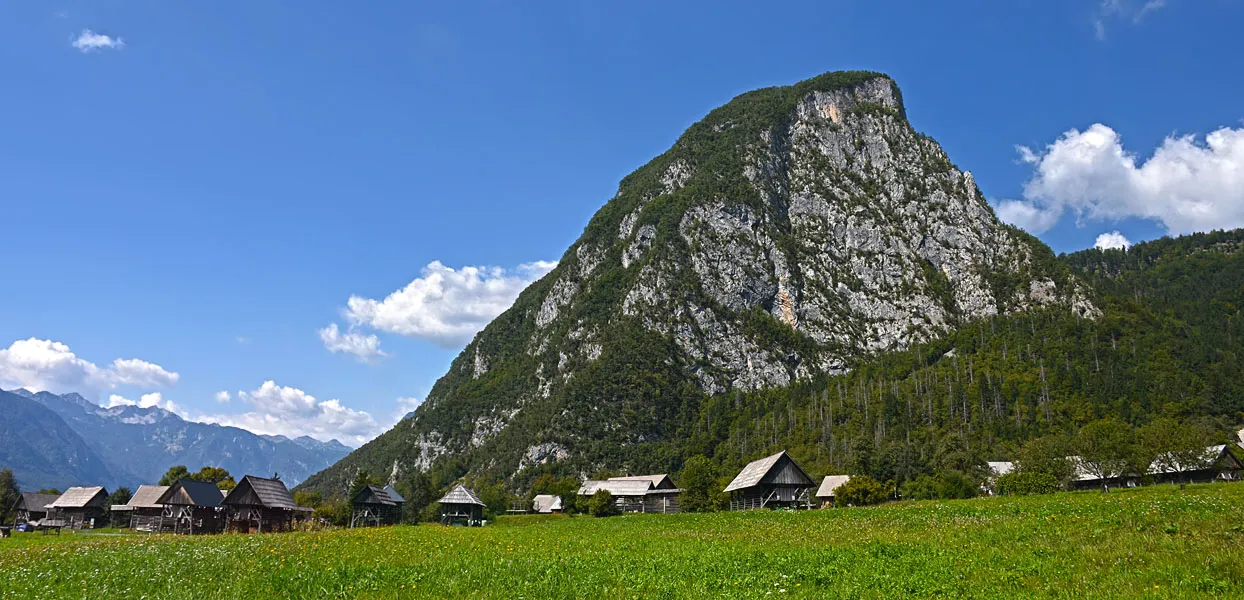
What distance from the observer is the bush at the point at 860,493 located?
65625 mm

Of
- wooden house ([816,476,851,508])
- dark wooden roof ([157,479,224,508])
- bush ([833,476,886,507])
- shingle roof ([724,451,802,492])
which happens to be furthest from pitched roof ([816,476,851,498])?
dark wooden roof ([157,479,224,508])

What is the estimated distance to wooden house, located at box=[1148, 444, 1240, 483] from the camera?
67.5m

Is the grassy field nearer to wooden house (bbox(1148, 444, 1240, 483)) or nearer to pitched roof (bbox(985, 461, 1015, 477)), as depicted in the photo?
wooden house (bbox(1148, 444, 1240, 483))

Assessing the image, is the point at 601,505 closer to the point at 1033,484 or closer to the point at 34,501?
the point at 1033,484

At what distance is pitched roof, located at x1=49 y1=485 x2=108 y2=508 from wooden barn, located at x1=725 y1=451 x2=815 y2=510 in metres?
87.3

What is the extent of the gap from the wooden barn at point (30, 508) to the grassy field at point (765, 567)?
102513 millimetres

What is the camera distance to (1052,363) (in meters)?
170

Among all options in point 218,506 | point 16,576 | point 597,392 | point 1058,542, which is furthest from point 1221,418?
point 16,576

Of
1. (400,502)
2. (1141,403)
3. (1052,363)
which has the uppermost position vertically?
→ (1052,363)

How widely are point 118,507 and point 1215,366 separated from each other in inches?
8351

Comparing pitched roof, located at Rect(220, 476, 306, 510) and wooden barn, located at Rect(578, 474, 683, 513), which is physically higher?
pitched roof, located at Rect(220, 476, 306, 510)

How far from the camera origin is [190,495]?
234ft

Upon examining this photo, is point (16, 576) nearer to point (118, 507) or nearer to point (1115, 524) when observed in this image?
point (1115, 524)

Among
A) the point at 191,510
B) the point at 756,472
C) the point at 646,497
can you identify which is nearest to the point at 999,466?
the point at 756,472
